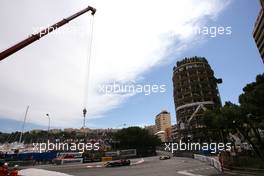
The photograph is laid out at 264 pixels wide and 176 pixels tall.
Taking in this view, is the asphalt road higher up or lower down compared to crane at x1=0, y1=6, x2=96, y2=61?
lower down

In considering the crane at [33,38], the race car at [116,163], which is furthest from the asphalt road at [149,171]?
→ the crane at [33,38]

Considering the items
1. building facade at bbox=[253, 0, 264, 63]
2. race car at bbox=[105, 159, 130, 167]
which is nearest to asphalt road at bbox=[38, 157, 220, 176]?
race car at bbox=[105, 159, 130, 167]

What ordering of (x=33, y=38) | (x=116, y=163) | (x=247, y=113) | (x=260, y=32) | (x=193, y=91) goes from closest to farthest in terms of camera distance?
(x=33, y=38)
(x=247, y=113)
(x=116, y=163)
(x=260, y=32)
(x=193, y=91)

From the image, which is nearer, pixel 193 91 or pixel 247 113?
pixel 247 113

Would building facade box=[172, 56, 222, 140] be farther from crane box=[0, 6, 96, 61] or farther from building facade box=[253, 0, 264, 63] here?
crane box=[0, 6, 96, 61]

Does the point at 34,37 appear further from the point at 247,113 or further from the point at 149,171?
the point at 247,113

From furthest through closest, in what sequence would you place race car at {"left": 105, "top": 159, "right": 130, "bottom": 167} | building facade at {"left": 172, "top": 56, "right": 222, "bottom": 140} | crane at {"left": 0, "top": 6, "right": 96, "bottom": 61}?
building facade at {"left": 172, "top": 56, "right": 222, "bottom": 140} → race car at {"left": 105, "top": 159, "right": 130, "bottom": 167} → crane at {"left": 0, "top": 6, "right": 96, "bottom": 61}

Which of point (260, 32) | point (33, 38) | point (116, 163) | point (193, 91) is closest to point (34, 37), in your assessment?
point (33, 38)

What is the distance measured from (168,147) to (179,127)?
Result: 132ft

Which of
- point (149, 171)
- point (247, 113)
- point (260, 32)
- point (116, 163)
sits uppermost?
point (260, 32)

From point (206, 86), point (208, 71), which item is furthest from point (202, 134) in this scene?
point (208, 71)

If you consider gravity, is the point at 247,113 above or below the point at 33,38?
below

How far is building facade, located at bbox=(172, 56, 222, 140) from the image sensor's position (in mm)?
87062

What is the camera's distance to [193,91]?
91.5 metres
